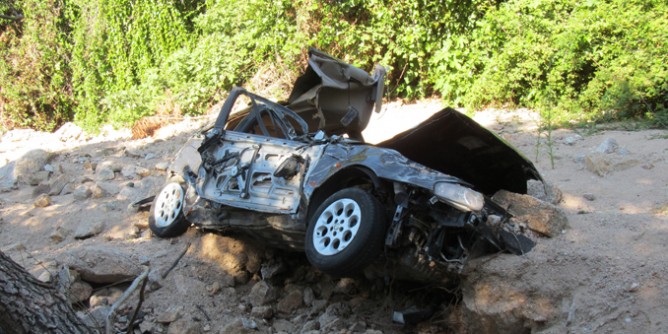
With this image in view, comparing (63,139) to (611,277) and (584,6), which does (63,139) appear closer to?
(584,6)

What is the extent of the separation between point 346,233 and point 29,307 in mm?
2337

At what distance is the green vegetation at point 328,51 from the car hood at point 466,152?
4.86 m

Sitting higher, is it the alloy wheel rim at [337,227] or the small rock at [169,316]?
the alloy wheel rim at [337,227]

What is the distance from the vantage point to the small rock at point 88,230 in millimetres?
8695

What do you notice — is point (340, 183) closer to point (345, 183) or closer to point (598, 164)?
point (345, 183)

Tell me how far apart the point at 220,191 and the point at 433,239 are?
95.0 inches

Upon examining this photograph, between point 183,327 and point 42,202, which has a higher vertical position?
point 183,327

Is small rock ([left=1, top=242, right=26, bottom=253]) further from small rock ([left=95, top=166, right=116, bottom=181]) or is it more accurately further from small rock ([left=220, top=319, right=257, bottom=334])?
small rock ([left=95, top=166, right=116, bottom=181])

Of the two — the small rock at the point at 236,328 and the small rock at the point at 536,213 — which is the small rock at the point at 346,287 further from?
the small rock at the point at 536,213

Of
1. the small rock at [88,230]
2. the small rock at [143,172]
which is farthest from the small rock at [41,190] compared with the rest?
the small rock at [88,230]

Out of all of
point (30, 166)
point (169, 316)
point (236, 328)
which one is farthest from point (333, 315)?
point (30, 166)

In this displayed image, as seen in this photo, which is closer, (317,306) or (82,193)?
(317,306)

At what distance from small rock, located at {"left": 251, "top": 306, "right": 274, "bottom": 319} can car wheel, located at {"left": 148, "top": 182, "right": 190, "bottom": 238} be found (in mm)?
1727

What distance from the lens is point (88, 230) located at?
8734 millimetres
